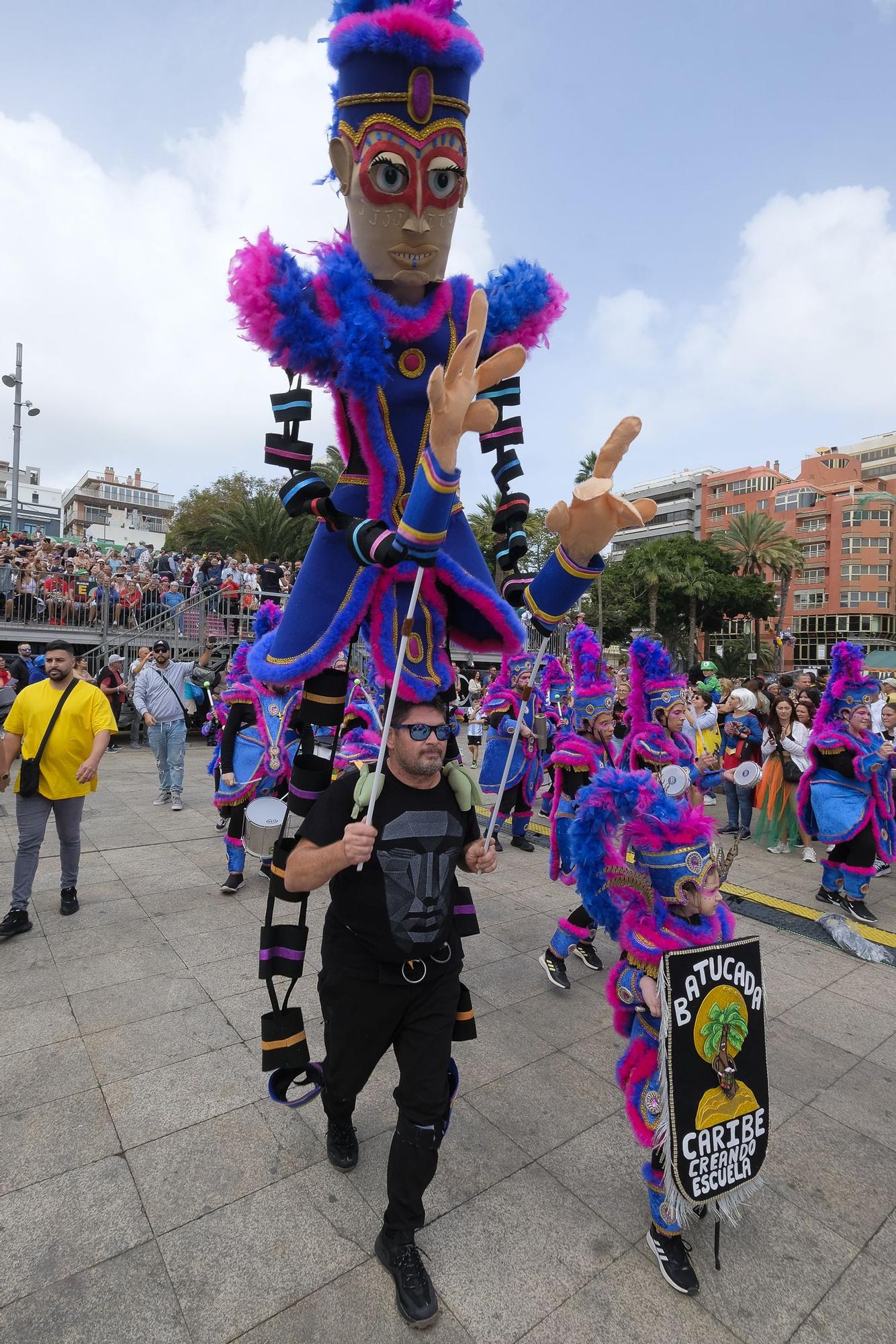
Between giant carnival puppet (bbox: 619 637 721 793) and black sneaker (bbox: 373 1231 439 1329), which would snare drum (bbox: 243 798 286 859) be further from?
black sneaker (bbox: 373 1231 439 1329)

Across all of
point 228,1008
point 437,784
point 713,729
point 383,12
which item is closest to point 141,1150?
point 228,1008

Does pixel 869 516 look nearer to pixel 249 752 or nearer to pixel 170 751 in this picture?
pixel 170 751

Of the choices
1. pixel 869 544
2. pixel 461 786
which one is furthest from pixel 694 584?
pixel 461 786

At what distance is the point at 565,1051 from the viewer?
363 cm

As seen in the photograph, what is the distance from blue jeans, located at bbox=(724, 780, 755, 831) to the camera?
347 inches

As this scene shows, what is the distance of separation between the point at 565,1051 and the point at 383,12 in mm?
→ 4542

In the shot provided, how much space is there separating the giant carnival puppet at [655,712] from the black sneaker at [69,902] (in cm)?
419

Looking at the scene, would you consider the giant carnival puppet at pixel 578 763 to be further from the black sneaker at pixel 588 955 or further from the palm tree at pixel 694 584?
the palm tree at pixel 694 584

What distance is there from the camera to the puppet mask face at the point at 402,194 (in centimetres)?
272

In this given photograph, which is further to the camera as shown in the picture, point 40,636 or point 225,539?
point 225,539

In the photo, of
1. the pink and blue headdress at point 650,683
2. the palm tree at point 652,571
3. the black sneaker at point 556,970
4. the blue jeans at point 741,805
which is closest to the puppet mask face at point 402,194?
the pink and blue headdress at point 650,683

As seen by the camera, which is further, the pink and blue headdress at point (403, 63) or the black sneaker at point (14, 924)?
the black sneaker at point (14, 924)

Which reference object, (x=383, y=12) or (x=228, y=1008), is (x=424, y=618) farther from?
(x=228, y=1008)

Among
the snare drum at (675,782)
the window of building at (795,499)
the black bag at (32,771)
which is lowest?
the black bag at (32,771)
